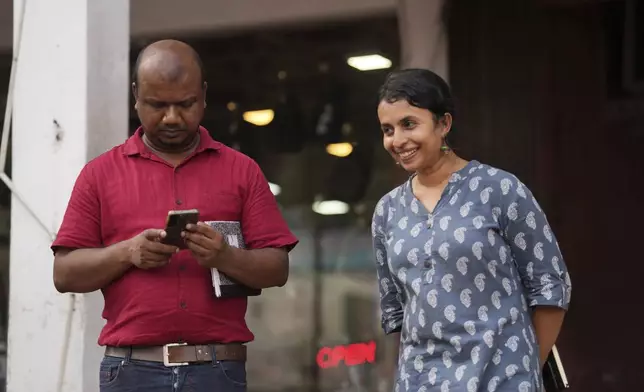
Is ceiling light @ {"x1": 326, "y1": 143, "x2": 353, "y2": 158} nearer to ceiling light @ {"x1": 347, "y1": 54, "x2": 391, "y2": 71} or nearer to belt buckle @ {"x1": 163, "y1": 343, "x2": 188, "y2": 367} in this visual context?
ceiling light @ {"x1": 347, "y1": 54, "x2": 391, "y2": 71}

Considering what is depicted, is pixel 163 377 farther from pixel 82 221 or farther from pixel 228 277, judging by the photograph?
pixel 82 221

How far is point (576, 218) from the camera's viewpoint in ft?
19.3

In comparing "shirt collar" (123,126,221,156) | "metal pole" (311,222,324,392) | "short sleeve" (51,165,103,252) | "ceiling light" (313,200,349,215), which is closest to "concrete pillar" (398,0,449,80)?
"ceiling light" (313,200,349,215)

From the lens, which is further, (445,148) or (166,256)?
(445,148)

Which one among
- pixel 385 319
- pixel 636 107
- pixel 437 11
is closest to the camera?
pixel 385 319

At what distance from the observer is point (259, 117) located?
696cm

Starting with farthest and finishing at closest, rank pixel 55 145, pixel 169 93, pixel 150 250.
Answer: pixel 55 145
pixel 169 93
pixel 150 250

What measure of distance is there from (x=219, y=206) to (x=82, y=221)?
429mm

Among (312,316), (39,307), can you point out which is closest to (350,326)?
(312,316)

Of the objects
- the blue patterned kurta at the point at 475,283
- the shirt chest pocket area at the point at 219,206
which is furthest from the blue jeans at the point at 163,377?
the blue patterned kurta at the point at 475,283

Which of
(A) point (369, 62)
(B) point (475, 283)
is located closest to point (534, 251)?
(B) point (475, 283)

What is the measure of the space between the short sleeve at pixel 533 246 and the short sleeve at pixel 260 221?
0.72 m

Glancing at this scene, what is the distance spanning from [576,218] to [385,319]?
9.33 feet

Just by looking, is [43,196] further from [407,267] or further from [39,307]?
[407,267]
